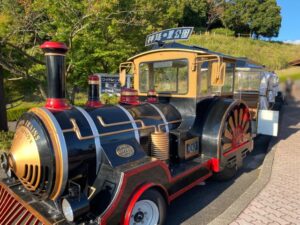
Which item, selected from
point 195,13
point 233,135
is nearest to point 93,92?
point 233,135

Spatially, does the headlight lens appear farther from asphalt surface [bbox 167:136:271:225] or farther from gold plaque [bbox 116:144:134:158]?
asphalt surface [bbox 167:136:271:225]

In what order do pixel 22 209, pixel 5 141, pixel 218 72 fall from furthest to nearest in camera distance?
pixel 5 141 < pixel 218 72 < pixel 22 209

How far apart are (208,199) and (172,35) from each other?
10.7 ft

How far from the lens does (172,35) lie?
5.35 m

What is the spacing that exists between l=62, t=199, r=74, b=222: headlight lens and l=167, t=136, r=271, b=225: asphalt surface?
179cm

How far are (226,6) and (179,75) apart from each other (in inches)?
Answer: 1872

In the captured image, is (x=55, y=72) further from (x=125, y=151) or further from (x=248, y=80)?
(x=248, y=80)

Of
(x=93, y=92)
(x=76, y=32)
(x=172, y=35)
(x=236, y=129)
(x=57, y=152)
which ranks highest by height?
(x=76, y=32)

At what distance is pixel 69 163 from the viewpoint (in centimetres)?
310

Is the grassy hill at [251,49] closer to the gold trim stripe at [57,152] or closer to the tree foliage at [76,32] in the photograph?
the tree foliage at [76,32]

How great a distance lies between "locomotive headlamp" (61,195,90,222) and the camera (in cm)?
285

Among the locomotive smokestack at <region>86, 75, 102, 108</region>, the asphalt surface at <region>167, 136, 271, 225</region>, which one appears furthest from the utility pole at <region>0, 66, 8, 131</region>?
the asphalt surface at <region>167, 136, 271, 225</region>

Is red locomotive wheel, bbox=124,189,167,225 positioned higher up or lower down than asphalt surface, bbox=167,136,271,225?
higher up

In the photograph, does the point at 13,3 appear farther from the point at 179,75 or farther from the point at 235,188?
the point at 235,188
